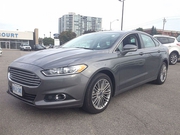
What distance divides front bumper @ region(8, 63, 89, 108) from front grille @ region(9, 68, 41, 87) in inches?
2.0

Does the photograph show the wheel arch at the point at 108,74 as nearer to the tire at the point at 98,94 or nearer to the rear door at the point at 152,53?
the tire at the point at 98,94

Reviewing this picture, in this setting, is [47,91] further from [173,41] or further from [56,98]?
[173,41]

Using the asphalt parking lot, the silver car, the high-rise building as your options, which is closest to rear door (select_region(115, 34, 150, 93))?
the silver car

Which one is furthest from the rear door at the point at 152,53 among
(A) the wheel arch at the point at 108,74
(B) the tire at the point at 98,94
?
(B) the tire at the point at 98,94

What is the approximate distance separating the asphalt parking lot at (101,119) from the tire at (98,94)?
0.13m

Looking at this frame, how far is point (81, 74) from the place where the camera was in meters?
2.72

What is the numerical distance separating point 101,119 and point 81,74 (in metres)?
0.87

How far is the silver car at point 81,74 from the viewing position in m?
2.64

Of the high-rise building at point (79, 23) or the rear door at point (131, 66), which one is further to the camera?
the high-rise building at point (79, 23)

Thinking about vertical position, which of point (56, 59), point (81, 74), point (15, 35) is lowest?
point (81, 74)

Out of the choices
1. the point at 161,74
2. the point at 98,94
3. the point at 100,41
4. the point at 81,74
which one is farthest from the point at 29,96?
the point at 161,74

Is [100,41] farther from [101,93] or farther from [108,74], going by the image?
[101,93]

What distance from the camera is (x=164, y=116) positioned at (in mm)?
3059

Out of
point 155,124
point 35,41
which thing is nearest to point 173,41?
point 155,124
